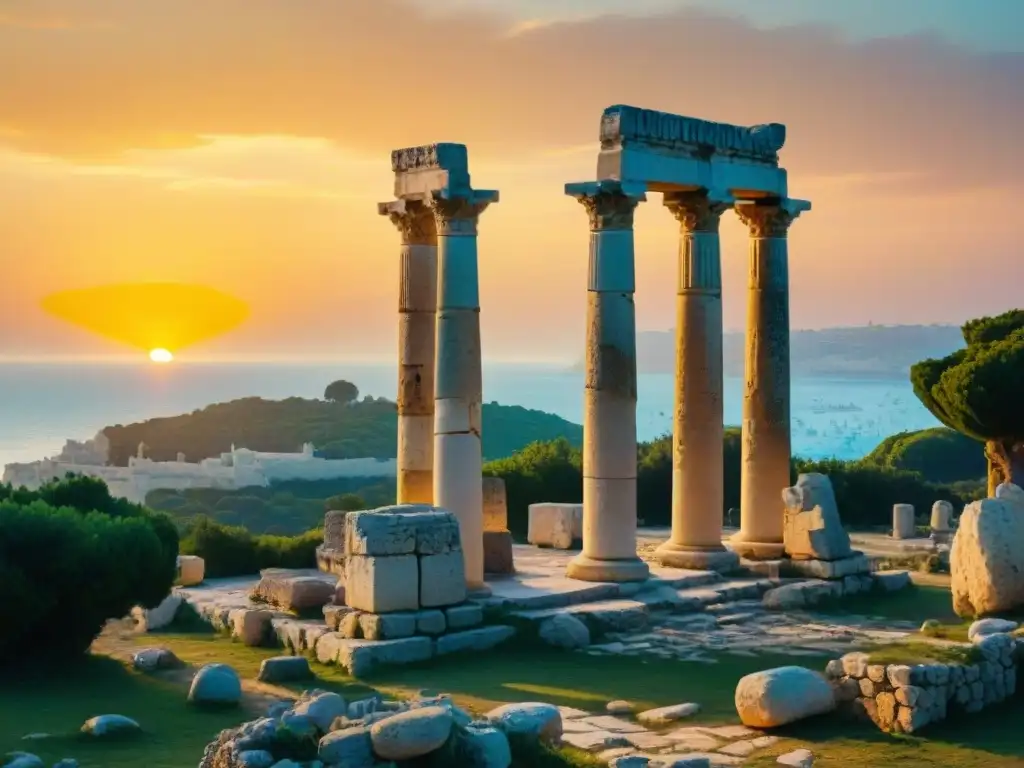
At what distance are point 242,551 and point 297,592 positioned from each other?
5.28 meters

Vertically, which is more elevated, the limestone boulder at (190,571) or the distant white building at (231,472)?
the distant white building at (231,472)

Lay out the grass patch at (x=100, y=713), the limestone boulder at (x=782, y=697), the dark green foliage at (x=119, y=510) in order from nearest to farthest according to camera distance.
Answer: the grass patch at (x=100, y=713), the limestone boulder at (x=782, y=697), the dark green foliage at (x=119, y=510)

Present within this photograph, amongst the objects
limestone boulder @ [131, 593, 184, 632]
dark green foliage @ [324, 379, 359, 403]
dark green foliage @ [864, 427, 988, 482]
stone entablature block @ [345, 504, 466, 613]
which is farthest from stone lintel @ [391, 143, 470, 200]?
dark green foliage @ [324, 379, 359, 403]

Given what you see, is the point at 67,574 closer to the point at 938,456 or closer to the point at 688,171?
the point at 688,171

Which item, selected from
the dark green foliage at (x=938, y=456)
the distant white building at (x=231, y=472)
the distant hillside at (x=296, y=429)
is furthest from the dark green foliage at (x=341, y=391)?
the dark green foliage at (x=938, y=456)

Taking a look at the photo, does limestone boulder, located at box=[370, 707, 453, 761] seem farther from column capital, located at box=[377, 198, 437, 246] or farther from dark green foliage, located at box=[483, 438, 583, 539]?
dark green foliage, located at box=[483, 438, 583, 539]

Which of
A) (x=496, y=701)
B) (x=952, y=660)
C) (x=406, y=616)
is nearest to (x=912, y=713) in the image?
(x=952, y=660)

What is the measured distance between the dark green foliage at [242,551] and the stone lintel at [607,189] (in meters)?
8.19

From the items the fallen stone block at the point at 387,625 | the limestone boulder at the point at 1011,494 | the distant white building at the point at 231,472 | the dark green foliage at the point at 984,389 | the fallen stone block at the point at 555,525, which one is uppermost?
the dark green foliage at the point at 984,389

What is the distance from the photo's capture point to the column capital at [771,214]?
78.1 ft

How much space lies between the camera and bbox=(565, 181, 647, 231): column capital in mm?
20922

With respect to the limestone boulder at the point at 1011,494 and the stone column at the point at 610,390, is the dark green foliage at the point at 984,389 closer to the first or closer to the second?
the limestone boulder at the point at 1011,494

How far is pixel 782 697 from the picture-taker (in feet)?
47.8

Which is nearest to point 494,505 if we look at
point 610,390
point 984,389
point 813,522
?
point 610,390
